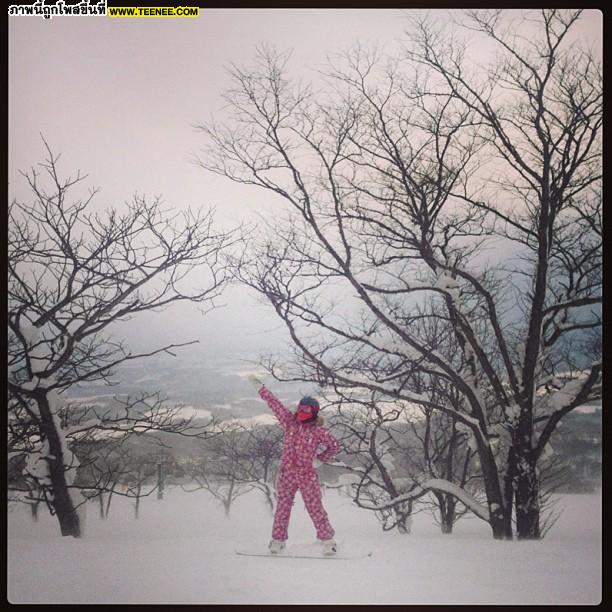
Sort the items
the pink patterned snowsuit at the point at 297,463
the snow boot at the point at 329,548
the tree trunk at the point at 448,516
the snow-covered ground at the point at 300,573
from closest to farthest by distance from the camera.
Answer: the snow-covered ground at the point at 300,573 → the snow boot at the point at 329,548 → the pink patterned snowsuit at the point at 297,463 → the tree trunk at the point at 448,516

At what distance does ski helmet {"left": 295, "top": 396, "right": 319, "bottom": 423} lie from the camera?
12.2 feet

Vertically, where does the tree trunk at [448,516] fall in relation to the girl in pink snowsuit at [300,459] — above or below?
below

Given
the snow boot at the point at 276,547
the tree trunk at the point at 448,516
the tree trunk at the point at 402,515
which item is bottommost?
the tree trunk at the point at 448,516

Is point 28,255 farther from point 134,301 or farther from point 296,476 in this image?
point 296,476

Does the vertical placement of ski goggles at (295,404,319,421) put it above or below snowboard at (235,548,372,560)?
above

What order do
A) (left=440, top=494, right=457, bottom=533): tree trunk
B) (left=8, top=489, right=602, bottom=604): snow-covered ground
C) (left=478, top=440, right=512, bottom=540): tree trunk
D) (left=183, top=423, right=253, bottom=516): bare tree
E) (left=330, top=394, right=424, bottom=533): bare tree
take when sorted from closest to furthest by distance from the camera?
(left=8, top=489, right=602, bottom=604): snow-covered ground < (left=478, top=440, right=512, bottom=540): tree trunk < (left=330, top=394, right=424, bottom=533): bare tree < (left=183, top=423, right=253, bottom=516): bare tree < (left=440, top=494, right=457, bottom=533): tree trunk

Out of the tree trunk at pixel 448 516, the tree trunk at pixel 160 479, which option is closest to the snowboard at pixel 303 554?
the tree trunk at pixel 160 479

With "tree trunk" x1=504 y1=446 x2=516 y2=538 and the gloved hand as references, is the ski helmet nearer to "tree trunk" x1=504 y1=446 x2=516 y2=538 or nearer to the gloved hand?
the gloved hand

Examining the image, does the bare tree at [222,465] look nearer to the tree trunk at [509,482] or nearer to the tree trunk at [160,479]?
the tree trunk at [160,479]

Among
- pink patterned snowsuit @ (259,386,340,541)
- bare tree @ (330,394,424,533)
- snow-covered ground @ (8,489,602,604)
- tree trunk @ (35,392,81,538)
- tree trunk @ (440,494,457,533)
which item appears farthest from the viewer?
tree trunk @ (440,494,457,533)

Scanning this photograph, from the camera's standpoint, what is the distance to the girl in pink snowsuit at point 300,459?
3639 millimetres

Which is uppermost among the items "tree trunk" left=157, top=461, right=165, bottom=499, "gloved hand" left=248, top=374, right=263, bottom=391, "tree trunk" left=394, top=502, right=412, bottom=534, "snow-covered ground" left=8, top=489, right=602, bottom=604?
"gloved hand" left=248, top=374, right=263, bottom=391

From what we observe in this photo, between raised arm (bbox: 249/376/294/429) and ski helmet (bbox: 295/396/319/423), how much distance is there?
0.07m

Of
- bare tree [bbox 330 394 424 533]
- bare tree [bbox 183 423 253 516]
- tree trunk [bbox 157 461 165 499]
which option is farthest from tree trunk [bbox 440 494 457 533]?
tree trunk [bbox 157 461 165 499]
